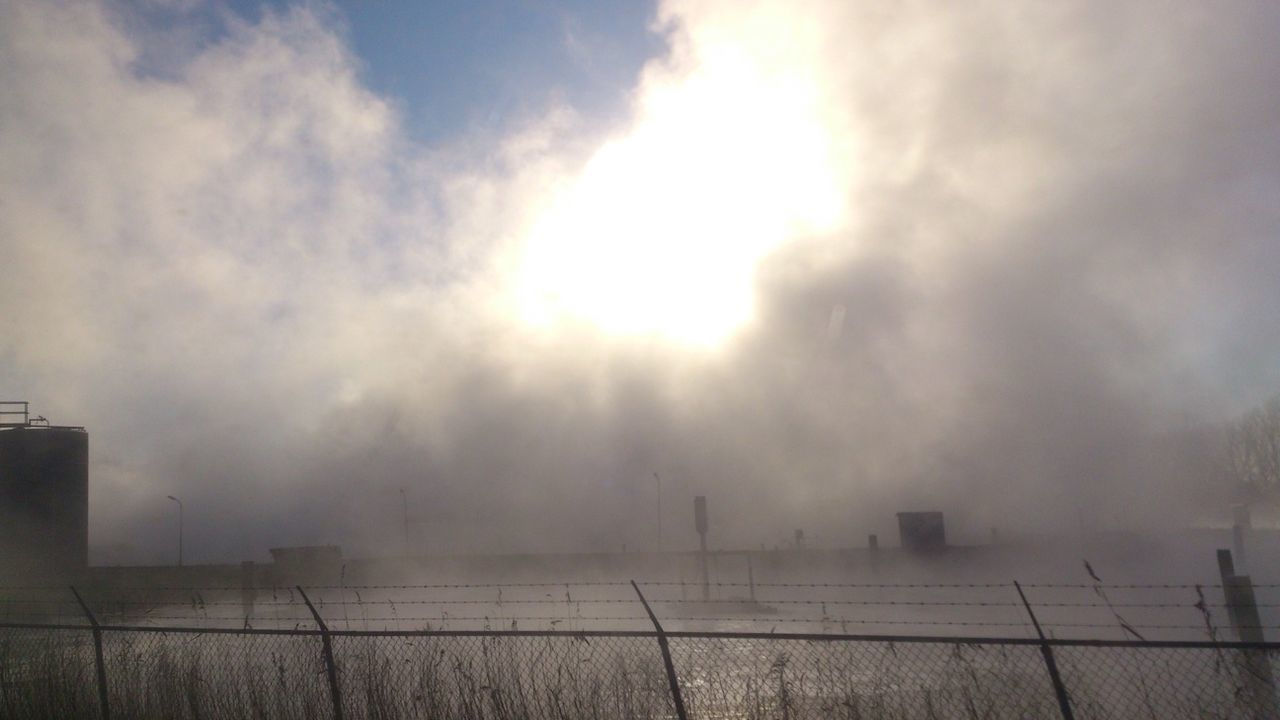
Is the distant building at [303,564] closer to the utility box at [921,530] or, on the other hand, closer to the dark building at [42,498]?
the dark building at [42,498]

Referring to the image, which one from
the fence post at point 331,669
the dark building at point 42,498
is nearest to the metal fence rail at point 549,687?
the fence post at point 331,669

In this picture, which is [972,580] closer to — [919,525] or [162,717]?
[919,525]

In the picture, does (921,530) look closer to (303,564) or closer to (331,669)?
(303,564)

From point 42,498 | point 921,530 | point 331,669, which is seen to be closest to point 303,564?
point 42,498

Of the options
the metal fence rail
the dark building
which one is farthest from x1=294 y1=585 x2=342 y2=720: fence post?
the dark building

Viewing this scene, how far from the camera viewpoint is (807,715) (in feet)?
30.5

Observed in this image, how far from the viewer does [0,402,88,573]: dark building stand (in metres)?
29.1

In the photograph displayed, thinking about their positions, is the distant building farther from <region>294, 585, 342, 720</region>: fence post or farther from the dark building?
<region>294, 585, 342, 720</region>: fence post

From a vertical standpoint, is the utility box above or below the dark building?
below

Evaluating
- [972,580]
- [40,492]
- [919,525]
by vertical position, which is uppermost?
[40,492]

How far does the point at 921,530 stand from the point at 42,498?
3073cm

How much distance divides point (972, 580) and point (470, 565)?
22590 mm

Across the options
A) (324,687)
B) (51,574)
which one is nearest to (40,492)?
(51,574)

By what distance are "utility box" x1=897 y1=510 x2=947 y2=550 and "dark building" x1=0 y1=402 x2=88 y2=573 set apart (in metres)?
29.2
